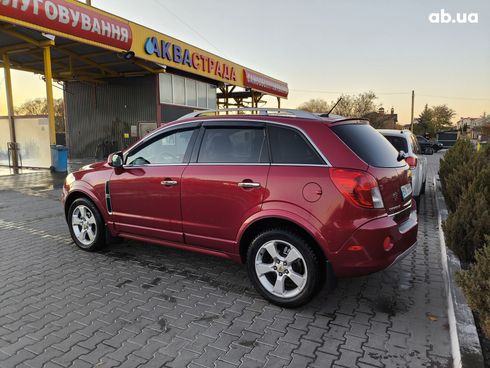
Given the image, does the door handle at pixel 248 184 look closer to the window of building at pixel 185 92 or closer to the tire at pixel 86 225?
the tire at pixel 86 225

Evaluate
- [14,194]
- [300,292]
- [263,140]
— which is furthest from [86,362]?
[14,194]

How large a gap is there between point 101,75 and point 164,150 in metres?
18.0

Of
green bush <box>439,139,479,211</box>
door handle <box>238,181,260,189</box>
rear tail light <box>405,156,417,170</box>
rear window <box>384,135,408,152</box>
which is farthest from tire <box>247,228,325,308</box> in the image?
rear window <box>384,135,408,152</box>

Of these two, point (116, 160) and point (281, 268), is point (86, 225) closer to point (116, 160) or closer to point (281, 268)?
point (116, 160)

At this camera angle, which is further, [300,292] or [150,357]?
[300,292]

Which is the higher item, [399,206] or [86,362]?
[399,206]

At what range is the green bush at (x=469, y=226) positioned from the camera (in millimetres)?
4094

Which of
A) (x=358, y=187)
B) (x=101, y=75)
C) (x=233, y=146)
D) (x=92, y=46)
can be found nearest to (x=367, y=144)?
(x=358, y=187)

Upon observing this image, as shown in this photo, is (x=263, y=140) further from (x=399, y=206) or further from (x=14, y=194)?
(x=14, y=194)

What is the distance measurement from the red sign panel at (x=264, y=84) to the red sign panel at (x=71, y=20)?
1078cm

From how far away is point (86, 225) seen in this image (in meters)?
5.11

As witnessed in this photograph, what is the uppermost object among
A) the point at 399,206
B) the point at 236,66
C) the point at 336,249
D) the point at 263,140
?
the point at 236,66

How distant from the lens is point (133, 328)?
10.5 ft

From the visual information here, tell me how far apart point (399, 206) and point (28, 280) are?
3.98m
